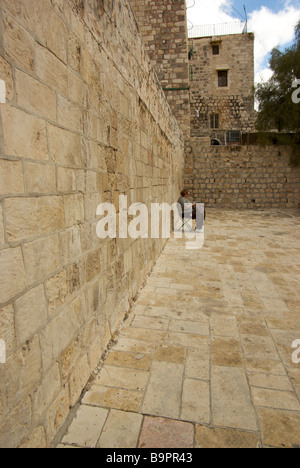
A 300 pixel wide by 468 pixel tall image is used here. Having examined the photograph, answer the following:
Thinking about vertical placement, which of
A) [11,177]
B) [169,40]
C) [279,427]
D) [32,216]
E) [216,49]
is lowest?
[279,427]

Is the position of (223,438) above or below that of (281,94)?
below

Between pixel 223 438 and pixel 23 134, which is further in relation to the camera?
pixel 223 438

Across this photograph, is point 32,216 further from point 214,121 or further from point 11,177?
point 214,121

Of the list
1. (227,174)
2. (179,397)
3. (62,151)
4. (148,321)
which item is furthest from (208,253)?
(227,174)

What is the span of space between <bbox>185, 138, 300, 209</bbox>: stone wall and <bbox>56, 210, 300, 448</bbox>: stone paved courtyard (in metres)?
9.21

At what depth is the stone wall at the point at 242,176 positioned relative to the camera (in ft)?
41.4

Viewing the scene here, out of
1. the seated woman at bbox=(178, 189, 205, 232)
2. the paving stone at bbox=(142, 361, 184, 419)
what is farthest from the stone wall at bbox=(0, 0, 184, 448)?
the seated woman at bbox=(178, 189, 205, 232)

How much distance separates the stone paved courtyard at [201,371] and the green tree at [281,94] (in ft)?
36.3

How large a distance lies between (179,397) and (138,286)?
1.73 metres

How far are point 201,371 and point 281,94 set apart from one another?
14.4 metres

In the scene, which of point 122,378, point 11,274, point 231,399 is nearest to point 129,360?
point 122,378

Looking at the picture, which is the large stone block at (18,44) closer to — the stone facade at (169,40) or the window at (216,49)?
the stone facade at (169,40)

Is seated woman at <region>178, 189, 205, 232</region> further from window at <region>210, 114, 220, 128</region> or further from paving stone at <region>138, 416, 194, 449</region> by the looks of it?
window at <region>210, 114, 220, 128</region>

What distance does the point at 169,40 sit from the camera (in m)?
11.8
